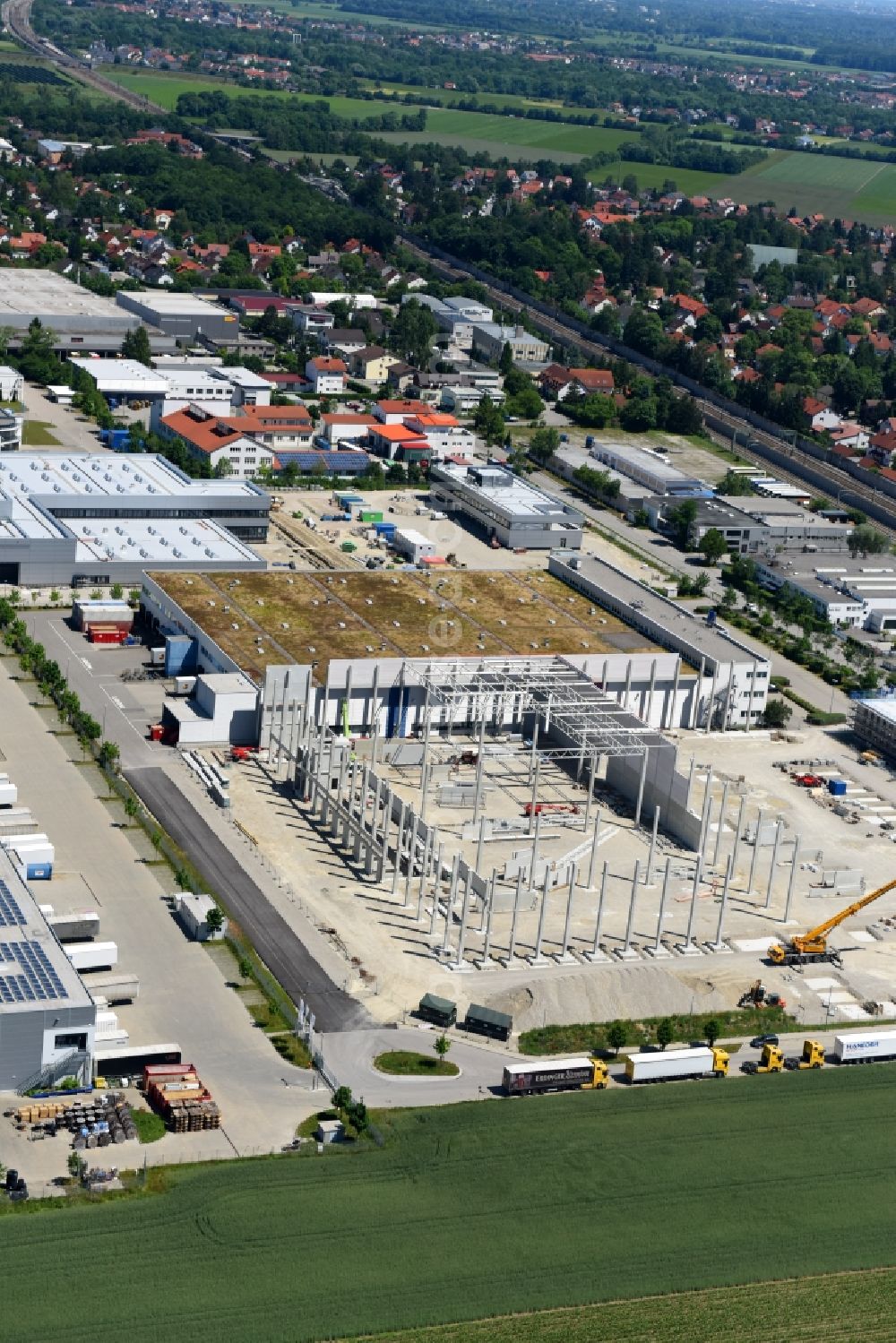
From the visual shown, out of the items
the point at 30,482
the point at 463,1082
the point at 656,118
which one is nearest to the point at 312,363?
the point at 30,482

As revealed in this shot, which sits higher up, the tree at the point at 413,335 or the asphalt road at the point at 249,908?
the tree at the point at 413,335

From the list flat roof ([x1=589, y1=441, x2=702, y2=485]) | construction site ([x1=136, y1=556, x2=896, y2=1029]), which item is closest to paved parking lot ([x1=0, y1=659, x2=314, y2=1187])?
construction site ([x1=136, y1=556, x2=896, y2=1029])

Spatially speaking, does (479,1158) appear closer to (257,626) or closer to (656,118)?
(257,626)

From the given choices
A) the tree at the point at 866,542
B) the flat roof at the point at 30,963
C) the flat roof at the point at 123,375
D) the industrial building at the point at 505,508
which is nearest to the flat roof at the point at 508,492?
the industrial building at the point at 505,508

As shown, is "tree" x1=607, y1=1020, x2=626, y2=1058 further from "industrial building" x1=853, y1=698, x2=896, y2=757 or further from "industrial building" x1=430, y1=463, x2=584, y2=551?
"industrial building" x1=430, y1=463, x2=584, y2=551

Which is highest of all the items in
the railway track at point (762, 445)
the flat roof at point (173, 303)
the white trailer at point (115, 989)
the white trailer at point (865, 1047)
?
the flat roof at point (173, 303)

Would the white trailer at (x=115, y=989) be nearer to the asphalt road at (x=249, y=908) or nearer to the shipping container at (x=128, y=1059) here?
the shipping container at (x=128, y=1059)
